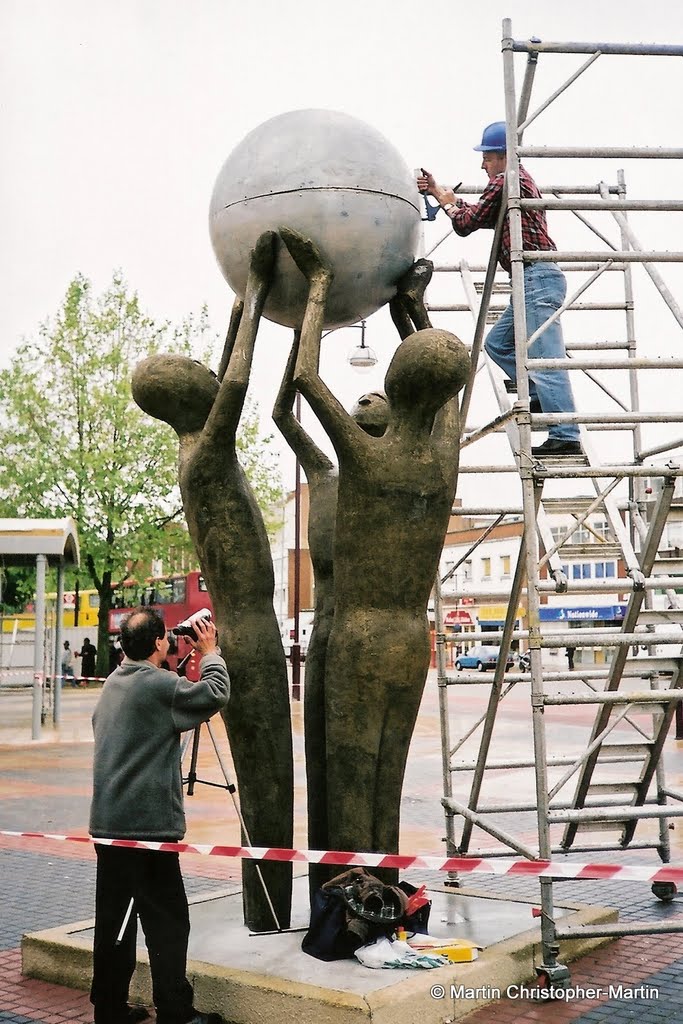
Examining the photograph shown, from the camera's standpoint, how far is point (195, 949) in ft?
17.4

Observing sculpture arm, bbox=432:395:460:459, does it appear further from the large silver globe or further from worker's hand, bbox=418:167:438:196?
worker's hand, bbox=418:167:438:196

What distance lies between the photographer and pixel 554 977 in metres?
5.29

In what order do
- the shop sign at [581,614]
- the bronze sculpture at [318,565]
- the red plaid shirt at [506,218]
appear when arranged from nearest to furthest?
the bronze sculpture at [318,565] < the red plaid shirt at [506,218] < the shop sign at [581,614]

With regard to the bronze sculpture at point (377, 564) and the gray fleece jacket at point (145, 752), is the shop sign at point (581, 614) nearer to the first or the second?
the bronze sculpture at point (377, 564)

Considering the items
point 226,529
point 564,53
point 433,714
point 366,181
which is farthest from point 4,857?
point 433,714

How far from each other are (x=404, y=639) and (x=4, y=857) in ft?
16.7

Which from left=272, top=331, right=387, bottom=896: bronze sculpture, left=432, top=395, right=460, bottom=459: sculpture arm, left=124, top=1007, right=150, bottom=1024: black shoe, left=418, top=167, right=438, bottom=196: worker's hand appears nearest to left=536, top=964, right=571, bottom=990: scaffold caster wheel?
left=272, top=331, right=387, bottom=896: bronze sculpture

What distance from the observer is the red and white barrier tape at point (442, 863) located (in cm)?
434

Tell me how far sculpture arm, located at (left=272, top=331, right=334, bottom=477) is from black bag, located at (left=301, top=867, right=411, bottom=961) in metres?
2.21

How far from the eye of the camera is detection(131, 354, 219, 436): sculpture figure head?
5840 millimetres

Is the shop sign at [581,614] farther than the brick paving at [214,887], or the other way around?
the shop sign at [581,614]

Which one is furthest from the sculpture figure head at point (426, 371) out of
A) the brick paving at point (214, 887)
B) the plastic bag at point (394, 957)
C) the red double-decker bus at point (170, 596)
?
the red double-decker bus at point (170, 596)

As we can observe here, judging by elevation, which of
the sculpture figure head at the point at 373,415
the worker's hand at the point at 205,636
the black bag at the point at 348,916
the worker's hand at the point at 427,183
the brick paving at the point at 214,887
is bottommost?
the brick paving at the point at 214,887

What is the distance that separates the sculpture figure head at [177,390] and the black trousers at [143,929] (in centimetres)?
233
